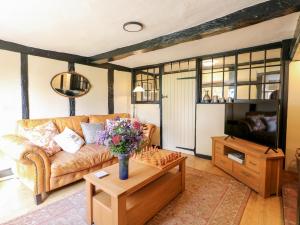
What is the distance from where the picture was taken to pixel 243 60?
318 centimetres

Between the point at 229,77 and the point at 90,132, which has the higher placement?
the point at 229,77

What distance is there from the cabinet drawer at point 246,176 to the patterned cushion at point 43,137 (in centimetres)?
271

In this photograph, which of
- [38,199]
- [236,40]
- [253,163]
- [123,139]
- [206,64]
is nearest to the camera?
[123,139]

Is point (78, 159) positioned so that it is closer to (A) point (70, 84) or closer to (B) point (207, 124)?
(A) point (70, 84)

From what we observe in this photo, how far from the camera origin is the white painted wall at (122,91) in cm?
446

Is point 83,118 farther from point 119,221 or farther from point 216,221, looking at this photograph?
point 216,221

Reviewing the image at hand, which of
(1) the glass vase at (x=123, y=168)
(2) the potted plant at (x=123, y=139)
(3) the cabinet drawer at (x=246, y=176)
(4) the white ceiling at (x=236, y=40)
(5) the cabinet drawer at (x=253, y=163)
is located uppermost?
(4) the white ceiling at (x=236, y=40)

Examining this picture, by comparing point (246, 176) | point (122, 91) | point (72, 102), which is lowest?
point (246, 176)

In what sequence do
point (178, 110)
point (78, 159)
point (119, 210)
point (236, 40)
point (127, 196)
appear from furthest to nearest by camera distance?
point (178, 110), point (236, 40), point (78, 159), point (127, 196), point (119, 210)

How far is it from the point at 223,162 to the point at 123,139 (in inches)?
82.2

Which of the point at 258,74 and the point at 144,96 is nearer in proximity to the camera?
the point at 258,74

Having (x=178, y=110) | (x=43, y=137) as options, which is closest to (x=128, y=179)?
(x=43, y=137)

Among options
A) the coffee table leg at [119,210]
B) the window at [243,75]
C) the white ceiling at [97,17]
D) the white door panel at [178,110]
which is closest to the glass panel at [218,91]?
the window at [243,75]

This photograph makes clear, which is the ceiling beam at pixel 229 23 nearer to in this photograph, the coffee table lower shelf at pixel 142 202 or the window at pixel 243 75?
the window at pixel 243 75
